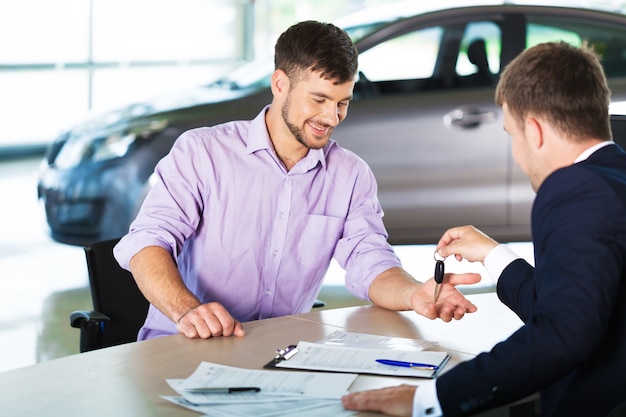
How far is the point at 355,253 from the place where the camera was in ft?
9.04

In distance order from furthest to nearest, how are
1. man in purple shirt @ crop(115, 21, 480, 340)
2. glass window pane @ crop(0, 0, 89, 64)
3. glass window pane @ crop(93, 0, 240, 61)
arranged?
glass window pane @ crop(93, 0, 240, 61) → glass window pane @ crop(0, 0, 89, 64) → man in purple shirt @ crop(115, 21, 480, 340)

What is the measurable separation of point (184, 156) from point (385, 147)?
247cm

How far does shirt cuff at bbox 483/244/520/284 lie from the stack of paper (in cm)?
38

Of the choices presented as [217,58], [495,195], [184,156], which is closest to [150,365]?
[184,156]

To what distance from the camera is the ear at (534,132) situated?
1.77 metres

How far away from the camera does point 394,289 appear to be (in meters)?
2.52

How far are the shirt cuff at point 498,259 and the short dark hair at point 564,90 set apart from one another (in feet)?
1.32

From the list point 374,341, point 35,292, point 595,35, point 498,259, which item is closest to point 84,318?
point 374,341

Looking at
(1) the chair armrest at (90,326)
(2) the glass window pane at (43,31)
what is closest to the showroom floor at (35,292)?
(1) the chair armrest at (90,326)

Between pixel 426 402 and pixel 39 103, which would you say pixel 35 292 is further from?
pixel 39 103

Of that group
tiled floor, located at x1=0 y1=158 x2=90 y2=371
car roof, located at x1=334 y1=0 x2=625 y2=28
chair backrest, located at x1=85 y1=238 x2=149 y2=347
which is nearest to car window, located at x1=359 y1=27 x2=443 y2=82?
car roof, located at x1=334 y1=0 x2=625 y2=28

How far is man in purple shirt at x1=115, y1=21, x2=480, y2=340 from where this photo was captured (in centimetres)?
268

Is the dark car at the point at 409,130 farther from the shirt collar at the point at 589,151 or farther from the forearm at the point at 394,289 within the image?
the shirt collar at the point at 589,151

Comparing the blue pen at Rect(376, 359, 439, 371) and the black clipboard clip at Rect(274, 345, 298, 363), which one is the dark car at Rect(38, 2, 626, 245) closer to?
the black clipboard clip at Rect(274, 345, 298, 363)
